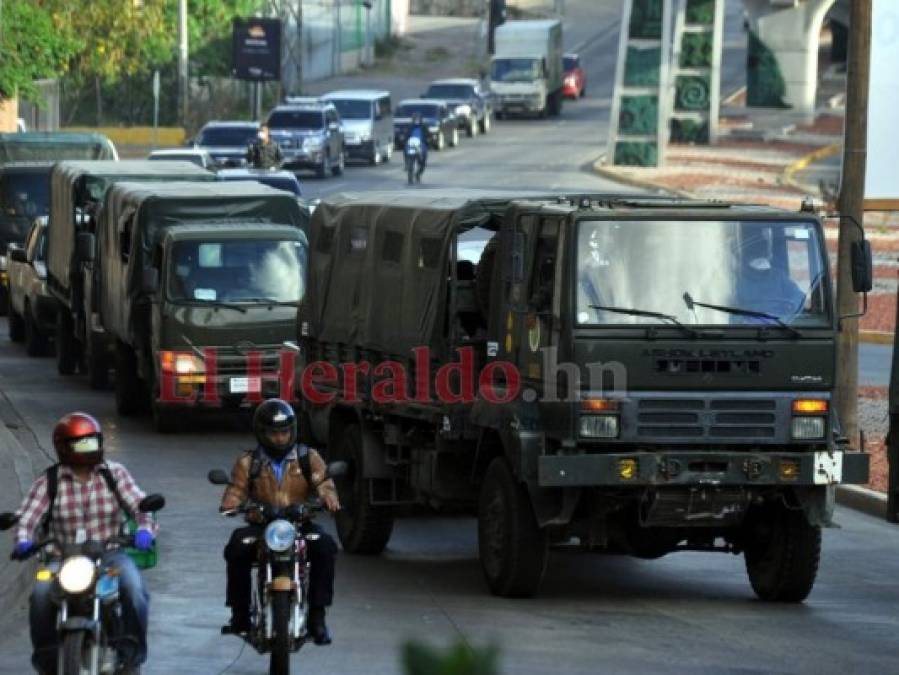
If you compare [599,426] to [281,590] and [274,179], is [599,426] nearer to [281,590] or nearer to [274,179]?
[281,590]

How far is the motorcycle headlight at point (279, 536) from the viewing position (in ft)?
37.9

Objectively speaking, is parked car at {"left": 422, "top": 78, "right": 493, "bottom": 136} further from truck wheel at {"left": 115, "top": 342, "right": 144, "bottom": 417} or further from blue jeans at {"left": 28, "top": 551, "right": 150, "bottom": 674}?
blue jeans at {"left": 28, "top": 551, "right": 150, "bottom": 674}

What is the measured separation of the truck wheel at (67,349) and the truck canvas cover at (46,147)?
1128 centimetres

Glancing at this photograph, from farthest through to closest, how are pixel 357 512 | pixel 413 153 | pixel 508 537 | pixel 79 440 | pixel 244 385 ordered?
pixel 413 153, pixel 244 385, pixel 357 512, pixel 508 537, pixel 79 440

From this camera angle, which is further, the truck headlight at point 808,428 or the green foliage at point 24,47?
the green foliage at point 24,47

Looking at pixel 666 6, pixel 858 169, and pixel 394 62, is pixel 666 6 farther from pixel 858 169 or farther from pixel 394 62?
pixel 858 169

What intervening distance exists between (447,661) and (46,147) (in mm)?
38470

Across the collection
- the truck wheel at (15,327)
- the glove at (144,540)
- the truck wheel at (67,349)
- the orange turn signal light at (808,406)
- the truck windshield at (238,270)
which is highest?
the glove at (144,540)

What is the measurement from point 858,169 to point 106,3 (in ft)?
175

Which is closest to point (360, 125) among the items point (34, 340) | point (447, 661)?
point (34, 340)

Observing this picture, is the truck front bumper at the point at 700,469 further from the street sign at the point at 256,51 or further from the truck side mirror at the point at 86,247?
the street sign at the point at 256,51

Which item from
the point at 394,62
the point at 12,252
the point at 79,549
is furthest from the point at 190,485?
the point at 394,62

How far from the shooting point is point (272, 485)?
12.2 m

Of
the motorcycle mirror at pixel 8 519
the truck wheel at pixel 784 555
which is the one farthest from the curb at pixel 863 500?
the motorcycle mirror at pixel 8 519
